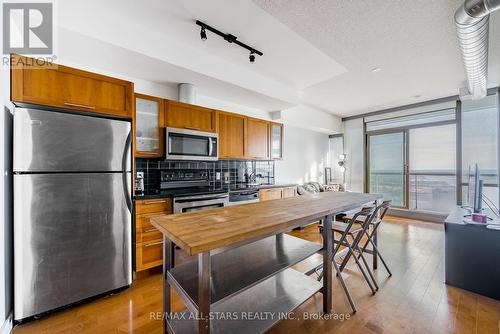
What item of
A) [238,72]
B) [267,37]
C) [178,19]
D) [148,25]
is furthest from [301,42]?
[148,25]

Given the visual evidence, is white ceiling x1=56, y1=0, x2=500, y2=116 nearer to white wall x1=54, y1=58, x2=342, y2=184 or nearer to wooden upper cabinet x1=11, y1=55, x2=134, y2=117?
wooden upper cabinet x1=11, y1=55, x2=134, y2=117

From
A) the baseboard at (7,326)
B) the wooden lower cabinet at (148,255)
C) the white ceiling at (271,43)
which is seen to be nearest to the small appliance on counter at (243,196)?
the wooden lower cabinet at (148,255)

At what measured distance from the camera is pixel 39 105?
1.73 metres

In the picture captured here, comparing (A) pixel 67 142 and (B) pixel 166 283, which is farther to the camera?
(A) pixel 67 142

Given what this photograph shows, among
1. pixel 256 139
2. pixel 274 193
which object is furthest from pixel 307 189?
pixel 256 139

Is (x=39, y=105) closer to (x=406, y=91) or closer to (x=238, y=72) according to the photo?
(x=238, y=72)

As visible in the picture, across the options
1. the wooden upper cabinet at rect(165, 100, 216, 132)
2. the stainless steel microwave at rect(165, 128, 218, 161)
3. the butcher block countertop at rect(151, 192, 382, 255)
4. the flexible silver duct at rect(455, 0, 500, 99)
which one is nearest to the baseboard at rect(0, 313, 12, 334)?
the butcher block countertop at rect(151, 192, 382, 255)

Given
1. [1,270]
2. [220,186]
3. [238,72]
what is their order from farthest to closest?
1. [220,186]
2. [238,72]
3. [1,270]

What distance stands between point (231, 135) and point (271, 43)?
151cm

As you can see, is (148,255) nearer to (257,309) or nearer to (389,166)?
(257,309)

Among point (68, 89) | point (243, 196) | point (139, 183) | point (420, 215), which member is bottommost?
point (420, 215)

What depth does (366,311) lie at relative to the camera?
1773mm

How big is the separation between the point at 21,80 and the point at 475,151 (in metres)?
6.85

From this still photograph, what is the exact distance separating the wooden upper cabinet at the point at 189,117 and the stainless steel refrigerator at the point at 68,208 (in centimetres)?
81
